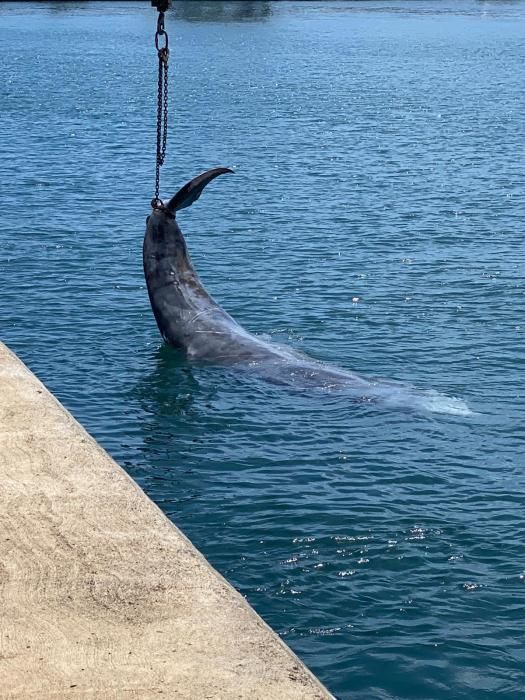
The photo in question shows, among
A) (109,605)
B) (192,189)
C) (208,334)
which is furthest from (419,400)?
(109,605)

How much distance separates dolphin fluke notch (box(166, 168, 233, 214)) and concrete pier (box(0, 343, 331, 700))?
757 cm

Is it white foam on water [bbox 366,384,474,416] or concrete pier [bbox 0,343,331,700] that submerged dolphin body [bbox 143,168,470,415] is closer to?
white foam on water [bbox 366,384,474,416]

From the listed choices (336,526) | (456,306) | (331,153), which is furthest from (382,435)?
(331,153)

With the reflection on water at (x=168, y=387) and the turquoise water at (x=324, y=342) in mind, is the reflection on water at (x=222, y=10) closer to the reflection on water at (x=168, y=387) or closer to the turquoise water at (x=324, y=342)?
the turquoise water at (x=324, y=342)

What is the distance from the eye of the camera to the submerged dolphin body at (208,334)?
55.0ft

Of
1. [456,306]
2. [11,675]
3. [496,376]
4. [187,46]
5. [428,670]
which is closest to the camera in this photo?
[11,675]

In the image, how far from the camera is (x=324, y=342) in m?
19.7

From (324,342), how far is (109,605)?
458 inches

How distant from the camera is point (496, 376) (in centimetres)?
1792

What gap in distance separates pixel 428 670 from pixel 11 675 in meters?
3.95

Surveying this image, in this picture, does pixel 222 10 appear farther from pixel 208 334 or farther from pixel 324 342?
pixel 208 334

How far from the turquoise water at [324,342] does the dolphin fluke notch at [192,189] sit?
2339mm

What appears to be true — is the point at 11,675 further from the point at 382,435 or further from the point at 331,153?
the point at 331,153

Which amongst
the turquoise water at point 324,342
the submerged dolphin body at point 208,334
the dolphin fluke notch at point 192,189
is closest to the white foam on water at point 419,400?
the submerged dolphin body at point 208,334
